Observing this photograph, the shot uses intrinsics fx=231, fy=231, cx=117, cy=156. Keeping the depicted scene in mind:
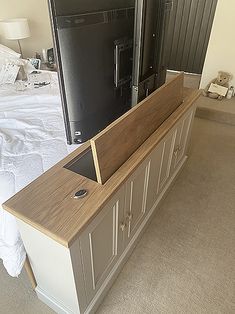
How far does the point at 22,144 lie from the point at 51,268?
2.00 feet

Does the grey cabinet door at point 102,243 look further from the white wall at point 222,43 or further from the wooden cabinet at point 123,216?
the white wall at point 222,43

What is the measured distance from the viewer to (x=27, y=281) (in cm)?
125

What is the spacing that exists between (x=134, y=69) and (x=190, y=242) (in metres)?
1.10

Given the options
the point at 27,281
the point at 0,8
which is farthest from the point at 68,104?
the point at 0,8

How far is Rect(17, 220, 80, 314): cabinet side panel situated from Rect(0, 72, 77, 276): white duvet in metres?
0.08

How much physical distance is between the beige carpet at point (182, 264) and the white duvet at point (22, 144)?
0.45 metres

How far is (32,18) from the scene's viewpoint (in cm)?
238

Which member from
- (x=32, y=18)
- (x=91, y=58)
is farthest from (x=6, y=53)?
(x=91, y=58)

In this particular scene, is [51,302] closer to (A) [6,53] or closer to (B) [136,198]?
(B) [136,198]

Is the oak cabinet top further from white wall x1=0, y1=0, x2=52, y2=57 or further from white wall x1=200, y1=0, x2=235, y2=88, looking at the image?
white wall x1=200, y1=0, x2=235, y2=88

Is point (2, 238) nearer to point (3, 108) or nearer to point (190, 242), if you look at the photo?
point (3, 108)

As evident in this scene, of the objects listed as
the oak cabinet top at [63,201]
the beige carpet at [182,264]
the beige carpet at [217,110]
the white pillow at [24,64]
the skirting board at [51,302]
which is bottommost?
the beige carpet at [182,264]

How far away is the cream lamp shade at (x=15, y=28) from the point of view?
6.81ft

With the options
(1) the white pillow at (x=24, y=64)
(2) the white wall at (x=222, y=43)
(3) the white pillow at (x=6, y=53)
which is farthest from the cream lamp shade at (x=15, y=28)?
(2) the white wall at (x=222, y=43)
